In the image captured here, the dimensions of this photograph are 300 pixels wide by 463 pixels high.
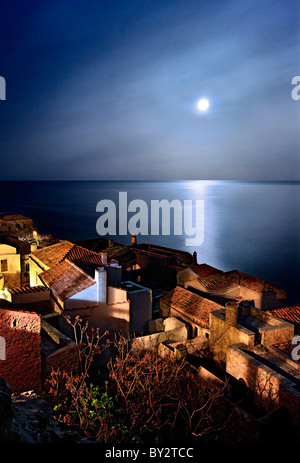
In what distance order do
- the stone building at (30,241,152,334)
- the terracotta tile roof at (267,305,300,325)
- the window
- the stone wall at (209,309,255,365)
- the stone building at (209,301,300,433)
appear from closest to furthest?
the stone building at (209,301,300,433), the stone wall at (209,309,255,365), the stone building at (30,241,152,334), the terracotta tile roof at (267,305,300,325), the window

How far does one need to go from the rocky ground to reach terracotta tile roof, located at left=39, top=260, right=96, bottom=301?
7.39 meters

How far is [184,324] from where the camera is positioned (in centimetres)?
1658

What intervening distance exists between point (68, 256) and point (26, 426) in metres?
13.9

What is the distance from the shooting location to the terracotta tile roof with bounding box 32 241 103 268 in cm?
1867

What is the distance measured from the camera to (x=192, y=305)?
1822 cm

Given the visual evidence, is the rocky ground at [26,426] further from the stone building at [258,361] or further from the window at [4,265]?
the window at [4,265]

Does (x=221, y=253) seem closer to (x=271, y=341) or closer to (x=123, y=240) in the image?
(x=123, y=240)

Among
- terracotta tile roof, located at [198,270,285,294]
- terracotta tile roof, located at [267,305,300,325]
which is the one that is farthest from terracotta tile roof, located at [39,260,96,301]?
terracotta tile roof, located at [267,305,300,325]

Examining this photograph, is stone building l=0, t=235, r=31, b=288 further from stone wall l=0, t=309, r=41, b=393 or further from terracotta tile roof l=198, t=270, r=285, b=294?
stone wall l=0, t=309, r=41, b=393

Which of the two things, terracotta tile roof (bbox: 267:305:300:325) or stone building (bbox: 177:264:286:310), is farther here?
stone building (bbox: 177:264:286:310)

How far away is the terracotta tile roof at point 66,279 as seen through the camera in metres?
14.1

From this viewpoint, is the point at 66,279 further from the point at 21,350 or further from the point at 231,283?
the point at 231,283

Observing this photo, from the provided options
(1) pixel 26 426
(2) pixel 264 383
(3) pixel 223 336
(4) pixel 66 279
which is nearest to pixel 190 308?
(3) pixel 223 336
